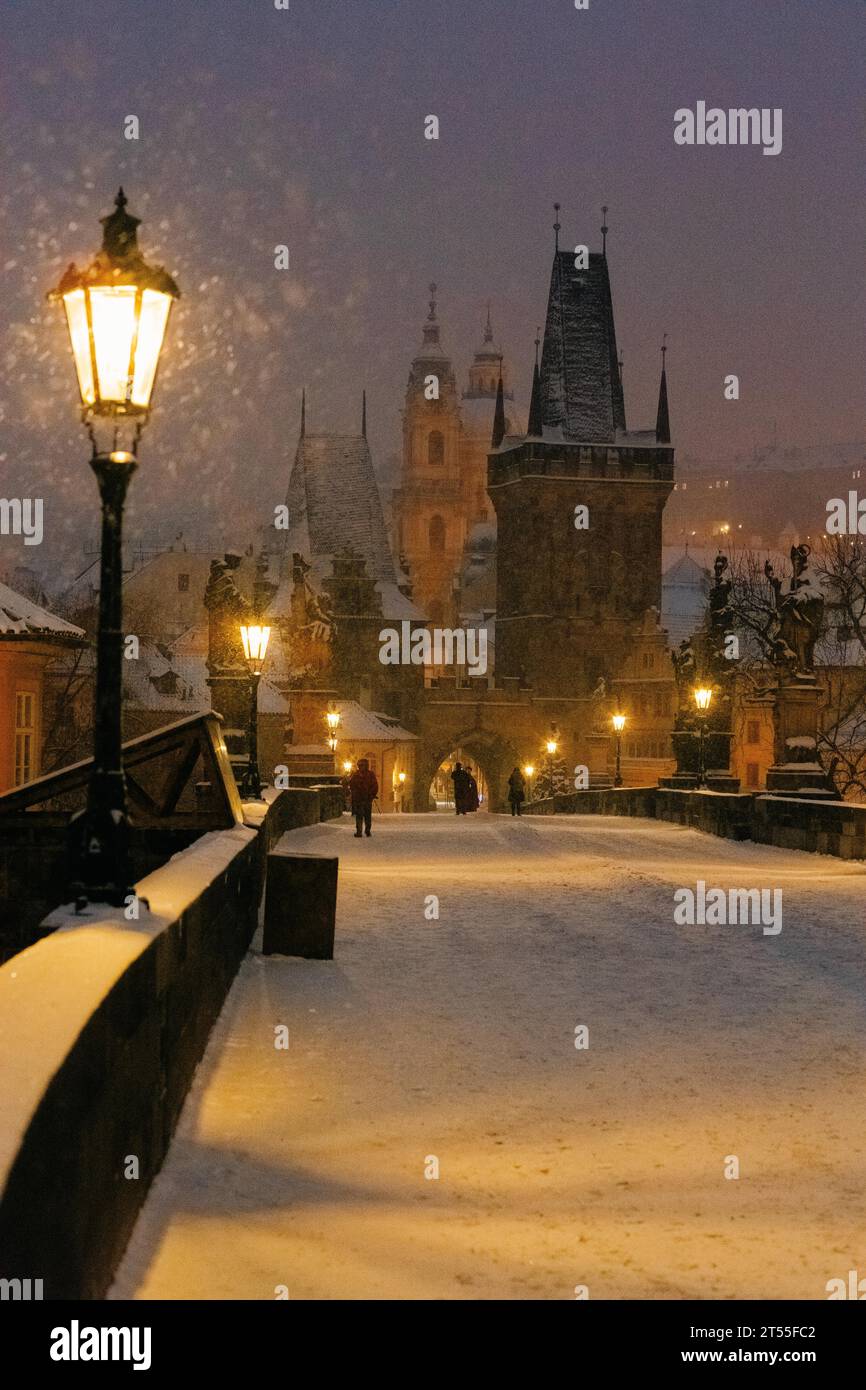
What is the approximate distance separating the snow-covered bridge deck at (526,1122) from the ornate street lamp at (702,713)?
68.0 feet

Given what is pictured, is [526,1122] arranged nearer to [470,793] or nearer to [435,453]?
[470,793]

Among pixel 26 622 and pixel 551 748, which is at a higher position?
pixel 26 622

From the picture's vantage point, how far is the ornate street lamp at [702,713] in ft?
113

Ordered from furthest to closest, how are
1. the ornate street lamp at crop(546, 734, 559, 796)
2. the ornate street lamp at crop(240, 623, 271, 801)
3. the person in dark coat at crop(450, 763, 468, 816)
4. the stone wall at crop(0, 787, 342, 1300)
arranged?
the ornate street lamp at crop(546, 734, 559, 796) < the person in dark coat at crop(450, 763, 468, 816) < the ornate street lamp at crop(240, 623, 271, 801) < the stone wall at crop(0, 787, 342, 1300)

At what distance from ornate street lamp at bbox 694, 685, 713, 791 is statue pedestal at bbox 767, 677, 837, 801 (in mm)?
6233

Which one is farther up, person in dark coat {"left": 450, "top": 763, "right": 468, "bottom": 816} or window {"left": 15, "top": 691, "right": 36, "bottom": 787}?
window {"left": 15, "top": 691, "right": 36, "bottom": 787}

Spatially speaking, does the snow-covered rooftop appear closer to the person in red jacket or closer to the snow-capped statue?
the person in red jacket

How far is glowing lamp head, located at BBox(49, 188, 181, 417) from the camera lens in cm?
708

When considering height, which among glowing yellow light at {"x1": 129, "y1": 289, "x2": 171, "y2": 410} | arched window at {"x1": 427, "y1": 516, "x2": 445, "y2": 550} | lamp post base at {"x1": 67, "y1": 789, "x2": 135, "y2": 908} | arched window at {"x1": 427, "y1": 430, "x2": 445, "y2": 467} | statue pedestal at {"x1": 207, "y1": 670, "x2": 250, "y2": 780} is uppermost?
arched window at {"x1": 427, "y1": 430, "x2": 445, "y2": 467}

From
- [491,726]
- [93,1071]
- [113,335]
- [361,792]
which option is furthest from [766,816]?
[491,726]

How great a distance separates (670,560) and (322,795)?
113 meters

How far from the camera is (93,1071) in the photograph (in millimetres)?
4527

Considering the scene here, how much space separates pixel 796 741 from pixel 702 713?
23.9 ft

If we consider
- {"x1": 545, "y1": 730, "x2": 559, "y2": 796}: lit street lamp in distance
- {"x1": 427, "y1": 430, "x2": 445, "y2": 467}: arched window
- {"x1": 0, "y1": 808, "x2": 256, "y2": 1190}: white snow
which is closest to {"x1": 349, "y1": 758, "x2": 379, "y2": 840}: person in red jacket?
{"x1": 0, "y1": 808, "x2": 256, "y2": 1190}: white snow
